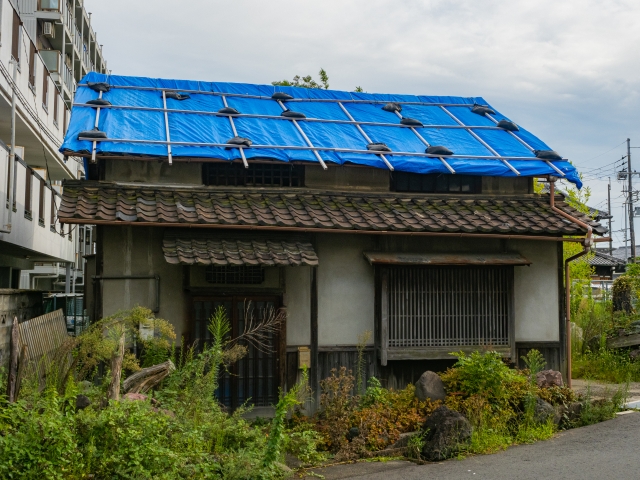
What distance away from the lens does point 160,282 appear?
10.9 meters

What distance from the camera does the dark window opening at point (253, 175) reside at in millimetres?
12000

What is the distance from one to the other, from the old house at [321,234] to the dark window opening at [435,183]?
3 centimetres

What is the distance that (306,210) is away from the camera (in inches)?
445

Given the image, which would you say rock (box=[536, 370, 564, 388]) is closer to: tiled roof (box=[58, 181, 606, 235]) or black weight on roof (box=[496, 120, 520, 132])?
tiled roof (box=[58, 181, 606, 235])

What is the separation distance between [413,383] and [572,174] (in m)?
5.26

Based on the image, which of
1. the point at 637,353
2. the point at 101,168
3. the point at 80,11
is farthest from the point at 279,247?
the point at 80,11

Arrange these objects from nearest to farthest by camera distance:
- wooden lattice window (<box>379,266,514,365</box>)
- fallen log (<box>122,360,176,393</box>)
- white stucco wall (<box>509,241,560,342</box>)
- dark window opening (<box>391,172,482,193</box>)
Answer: fallen log (<box>122,360,176,393</box>), wooden lattice window (<box>379,266,514,365</box>), white stucco wall (<box>509,241,560,342</box>), dark window opening (<box>391,172,482,193</box>)

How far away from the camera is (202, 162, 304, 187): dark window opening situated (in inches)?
472

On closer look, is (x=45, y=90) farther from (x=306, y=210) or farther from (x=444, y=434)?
(x=444, y=434)

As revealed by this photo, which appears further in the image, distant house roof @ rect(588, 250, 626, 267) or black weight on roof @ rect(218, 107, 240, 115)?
distant house roof @ rect(588, 250, 626, 267)

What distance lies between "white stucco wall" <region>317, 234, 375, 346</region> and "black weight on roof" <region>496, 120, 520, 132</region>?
5.28 metres

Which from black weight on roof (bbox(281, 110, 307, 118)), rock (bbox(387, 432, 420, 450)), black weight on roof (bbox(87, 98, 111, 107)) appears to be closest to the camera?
rock (bbox(387, 432, 420, 450))

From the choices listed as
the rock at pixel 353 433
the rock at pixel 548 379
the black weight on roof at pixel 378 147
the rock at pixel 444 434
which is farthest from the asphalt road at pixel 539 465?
the black weight on roof at pixel 378 147

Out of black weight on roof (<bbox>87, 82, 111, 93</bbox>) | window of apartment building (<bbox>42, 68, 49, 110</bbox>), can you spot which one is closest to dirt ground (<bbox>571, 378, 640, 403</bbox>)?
black weight on roof (<bbox>87, 82, 111, 93</bbox>)
